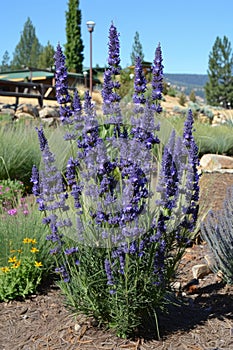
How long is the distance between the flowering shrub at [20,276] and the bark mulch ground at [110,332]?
0.25 feet

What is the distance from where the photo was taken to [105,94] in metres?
2.50

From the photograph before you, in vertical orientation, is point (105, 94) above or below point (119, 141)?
above

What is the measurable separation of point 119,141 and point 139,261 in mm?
641

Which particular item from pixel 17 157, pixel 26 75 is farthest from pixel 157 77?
pixel 26 75

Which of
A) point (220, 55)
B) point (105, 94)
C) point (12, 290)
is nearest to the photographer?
point (105, 94)

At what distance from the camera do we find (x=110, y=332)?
112 inches

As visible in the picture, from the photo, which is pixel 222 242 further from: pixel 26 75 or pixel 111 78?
pixel 26 75

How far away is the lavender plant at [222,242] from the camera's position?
3633mm

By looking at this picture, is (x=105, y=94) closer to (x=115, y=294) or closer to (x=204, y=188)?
(x=115, y=294)

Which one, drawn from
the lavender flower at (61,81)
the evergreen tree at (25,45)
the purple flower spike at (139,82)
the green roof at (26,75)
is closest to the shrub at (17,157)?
the lavender flower at (61,81)

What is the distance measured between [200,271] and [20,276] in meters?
1.42

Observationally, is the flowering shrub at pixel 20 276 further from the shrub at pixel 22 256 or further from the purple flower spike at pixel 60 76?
the purple flower spike at pixel 60 76

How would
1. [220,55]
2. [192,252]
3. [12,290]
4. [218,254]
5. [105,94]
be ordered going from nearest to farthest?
1. [105,94]
2. [12,290]
3. [218,254]
4. [192,252]
5. [220,55]

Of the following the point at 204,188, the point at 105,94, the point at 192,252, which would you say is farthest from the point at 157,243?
the point at 204,188
